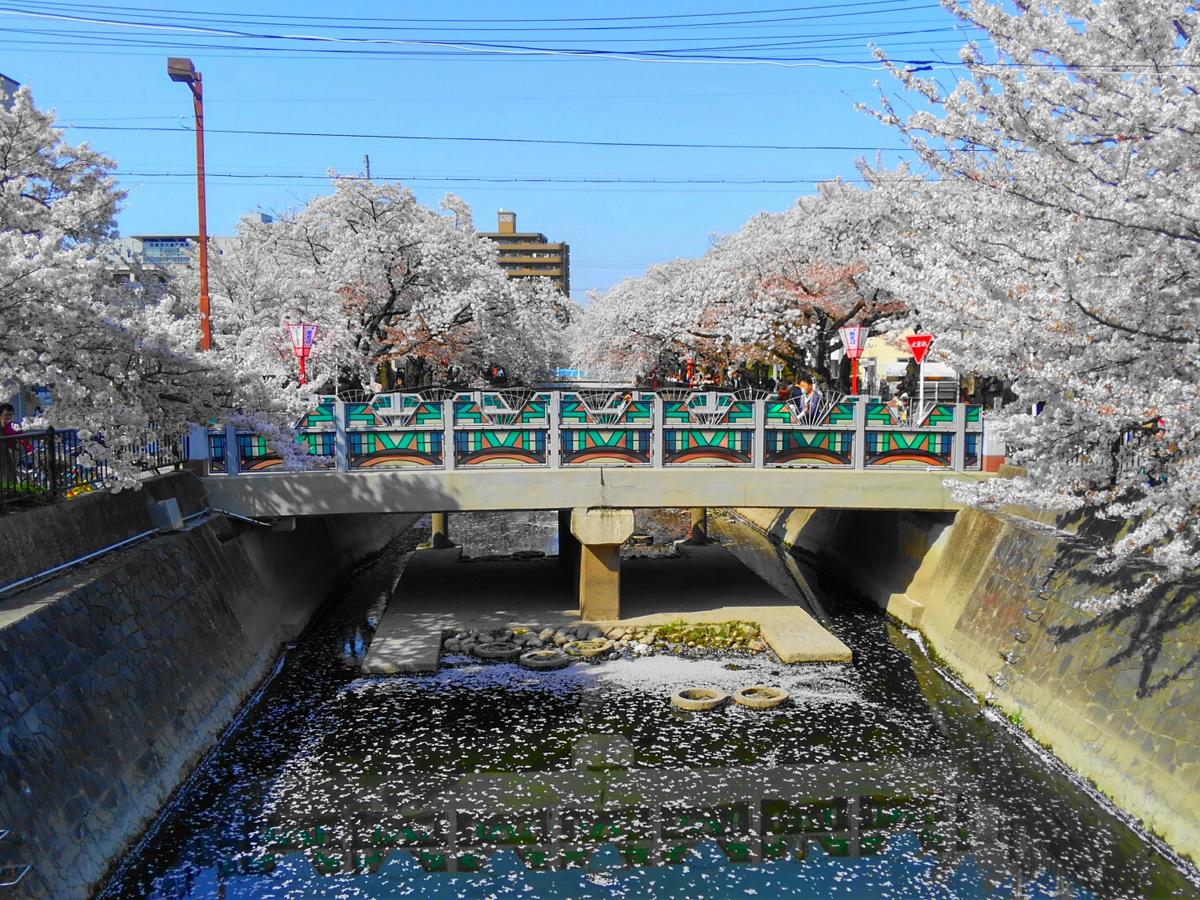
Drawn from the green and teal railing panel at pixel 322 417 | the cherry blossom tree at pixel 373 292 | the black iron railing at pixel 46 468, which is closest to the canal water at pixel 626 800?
the black iron railing at pixel 46 468

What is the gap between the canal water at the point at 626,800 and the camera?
10430 millimetres

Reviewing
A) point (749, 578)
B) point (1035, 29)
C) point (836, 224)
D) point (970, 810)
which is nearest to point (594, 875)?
point (970, 810)

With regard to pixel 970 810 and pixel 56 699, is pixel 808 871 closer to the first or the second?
pixel 970 810

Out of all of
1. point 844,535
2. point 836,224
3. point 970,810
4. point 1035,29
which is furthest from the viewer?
point 836,224

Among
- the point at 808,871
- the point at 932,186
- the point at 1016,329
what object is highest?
the point at 932,186

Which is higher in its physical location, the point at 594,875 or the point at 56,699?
the point at 56,699

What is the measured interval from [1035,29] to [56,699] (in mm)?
13092

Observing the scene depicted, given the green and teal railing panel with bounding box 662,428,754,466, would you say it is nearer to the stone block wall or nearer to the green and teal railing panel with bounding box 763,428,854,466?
the green and teal railing panel with bounding box 763,428,854,466

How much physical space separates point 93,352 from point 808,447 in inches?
536

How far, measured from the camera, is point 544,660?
17.7 meters

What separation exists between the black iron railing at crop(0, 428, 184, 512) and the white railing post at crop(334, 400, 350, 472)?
14.8ft

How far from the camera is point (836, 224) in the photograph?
3192 cm

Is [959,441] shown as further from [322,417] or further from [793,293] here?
[322,417]

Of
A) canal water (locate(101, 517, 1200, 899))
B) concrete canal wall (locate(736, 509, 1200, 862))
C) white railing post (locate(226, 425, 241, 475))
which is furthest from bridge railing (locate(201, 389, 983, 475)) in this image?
canal water (locate(101, 517, 1200, 899))
